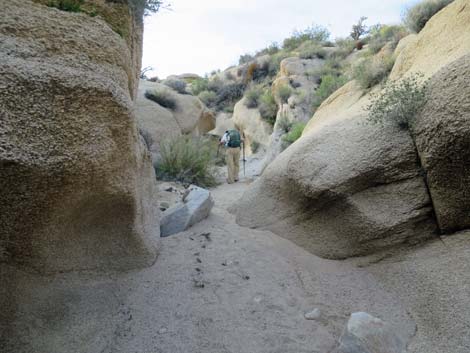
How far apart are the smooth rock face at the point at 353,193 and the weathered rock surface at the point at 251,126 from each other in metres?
11.5

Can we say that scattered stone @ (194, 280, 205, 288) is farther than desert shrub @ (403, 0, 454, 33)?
No

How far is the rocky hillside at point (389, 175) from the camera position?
246 cm

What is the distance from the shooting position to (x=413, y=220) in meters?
2.72

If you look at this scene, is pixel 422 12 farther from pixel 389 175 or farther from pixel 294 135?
pixel 294 135

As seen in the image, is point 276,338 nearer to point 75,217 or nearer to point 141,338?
point 141,338

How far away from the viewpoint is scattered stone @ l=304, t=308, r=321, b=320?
2.35 m

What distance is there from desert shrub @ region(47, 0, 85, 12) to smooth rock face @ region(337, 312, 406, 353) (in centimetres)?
290

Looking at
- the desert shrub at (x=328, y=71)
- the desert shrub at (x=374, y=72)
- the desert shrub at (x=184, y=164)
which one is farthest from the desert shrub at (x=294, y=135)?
the desert shrub at (x=328, y=71)

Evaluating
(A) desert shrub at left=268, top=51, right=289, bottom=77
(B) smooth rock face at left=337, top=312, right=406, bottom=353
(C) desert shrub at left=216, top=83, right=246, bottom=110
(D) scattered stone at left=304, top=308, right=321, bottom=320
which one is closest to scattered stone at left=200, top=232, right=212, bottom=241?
(D) scattered stone at left=304, top=308, right=321, bottom=320

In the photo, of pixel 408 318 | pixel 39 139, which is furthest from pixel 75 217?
pixel 408 318

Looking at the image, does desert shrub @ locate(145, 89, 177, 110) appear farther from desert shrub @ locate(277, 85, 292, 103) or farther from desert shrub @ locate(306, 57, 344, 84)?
desert shrub @ locate(306, 57, 344, 84)

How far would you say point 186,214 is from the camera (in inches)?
154

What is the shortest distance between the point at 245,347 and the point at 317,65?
54.3 feet

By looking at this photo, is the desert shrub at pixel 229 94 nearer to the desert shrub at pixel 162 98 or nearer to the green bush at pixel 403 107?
the desert shrub at pixel 162 98
